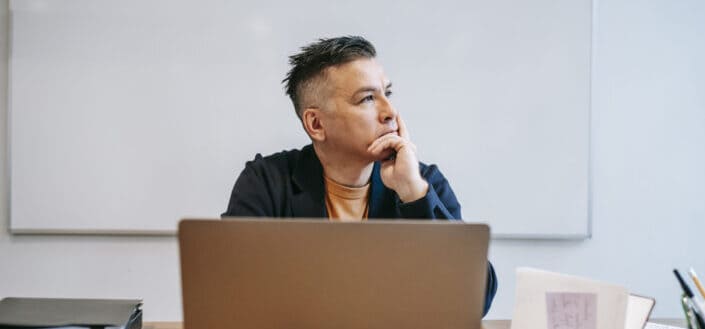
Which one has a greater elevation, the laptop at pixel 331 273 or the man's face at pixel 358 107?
the man's face at pixel 358 107

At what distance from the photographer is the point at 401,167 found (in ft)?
3.76

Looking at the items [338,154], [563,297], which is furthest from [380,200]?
[563,297]

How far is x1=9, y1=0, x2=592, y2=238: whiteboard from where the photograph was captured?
202 centimetres

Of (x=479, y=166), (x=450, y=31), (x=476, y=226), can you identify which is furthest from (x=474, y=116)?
(x=476, y=226)

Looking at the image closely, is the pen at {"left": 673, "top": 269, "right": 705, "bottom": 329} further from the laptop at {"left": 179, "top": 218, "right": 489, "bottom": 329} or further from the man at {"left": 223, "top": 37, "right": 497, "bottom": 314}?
the man at {"left": 223, "top": 37, "right": 497, "bottom": 314}

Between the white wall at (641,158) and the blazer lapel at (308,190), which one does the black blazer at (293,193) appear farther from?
the white wall at (641,158)

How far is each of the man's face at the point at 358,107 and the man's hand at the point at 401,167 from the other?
3 cm

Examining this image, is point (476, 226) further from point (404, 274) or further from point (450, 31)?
point (450, 31)

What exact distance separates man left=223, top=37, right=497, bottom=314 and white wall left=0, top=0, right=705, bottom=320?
39.0 inches

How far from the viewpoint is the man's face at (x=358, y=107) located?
49.4 inches

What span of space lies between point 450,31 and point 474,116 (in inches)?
14.4

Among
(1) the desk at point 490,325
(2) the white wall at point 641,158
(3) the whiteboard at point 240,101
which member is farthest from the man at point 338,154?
(2) the white wall at point 641,158

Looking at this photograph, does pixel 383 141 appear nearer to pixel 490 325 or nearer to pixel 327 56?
pixel 327 56

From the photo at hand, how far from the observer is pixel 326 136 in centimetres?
131
